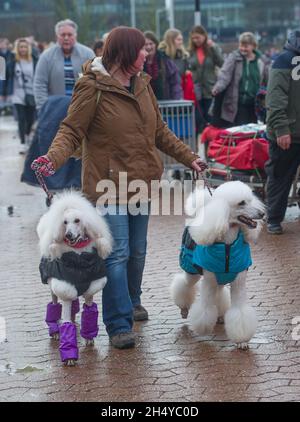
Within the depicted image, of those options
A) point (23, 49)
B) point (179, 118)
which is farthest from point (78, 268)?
point (23, 49)

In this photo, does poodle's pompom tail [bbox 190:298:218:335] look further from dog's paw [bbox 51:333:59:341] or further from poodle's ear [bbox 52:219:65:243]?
poodle's ear [bbox 52:219:65:243]

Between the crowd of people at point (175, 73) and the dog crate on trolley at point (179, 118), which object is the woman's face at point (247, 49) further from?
the dog crate on trolley at point (179, 118)

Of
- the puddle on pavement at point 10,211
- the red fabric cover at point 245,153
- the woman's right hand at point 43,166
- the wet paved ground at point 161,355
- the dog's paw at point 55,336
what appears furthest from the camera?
the puddle on pavement at point 10,211

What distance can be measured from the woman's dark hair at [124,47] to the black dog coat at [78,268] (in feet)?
4.28

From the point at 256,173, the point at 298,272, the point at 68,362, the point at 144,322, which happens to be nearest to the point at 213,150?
the point at 256,173

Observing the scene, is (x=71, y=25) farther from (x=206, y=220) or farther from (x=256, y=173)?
(x=206, y=220)

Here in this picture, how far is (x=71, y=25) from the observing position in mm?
12133

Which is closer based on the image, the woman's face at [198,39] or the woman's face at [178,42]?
the woman's face at [178,42]

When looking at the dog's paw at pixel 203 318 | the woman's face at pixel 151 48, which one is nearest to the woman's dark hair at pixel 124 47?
the dog's paw at pixel 203 318

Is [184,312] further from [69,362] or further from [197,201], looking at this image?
[69,362]

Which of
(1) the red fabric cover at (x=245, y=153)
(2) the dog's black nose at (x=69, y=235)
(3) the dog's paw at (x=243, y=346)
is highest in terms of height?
(2) the dog's black nose at (x=69, y=235)

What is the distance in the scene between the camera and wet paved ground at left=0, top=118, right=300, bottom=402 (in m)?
5.86

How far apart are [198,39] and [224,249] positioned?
10498 millimetres

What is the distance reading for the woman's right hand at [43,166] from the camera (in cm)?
621
